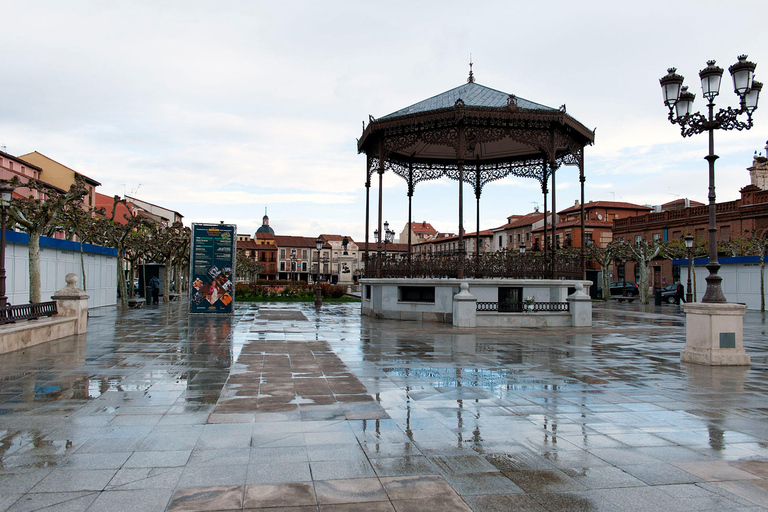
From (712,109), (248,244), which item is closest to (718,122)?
(712,109)

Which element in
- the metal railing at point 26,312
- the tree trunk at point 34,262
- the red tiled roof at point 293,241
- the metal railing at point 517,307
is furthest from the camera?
the red tiled roof at point 293,241

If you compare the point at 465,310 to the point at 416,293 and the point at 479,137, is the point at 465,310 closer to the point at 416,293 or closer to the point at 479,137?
the point at 416,293

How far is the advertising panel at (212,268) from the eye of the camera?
2008cm

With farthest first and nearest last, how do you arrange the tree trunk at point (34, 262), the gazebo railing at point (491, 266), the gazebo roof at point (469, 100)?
1. the gazebo roof at point (469, 100)
2. the gazebo railing at point (491, 266)
3. the tree trunk at point (34, 262)

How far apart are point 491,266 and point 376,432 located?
13.9 metres

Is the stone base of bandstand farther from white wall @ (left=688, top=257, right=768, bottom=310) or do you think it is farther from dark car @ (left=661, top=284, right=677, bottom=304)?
dark car @ (left=661, top=284, right=677, bottom=304)

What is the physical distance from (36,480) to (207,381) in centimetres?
398

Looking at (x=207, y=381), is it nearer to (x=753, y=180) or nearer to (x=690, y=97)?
(x=690, y=97)

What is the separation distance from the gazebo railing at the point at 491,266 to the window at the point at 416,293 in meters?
0.51

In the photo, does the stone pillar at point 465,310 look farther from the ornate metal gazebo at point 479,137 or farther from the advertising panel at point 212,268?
the advertising panel at point 212,268

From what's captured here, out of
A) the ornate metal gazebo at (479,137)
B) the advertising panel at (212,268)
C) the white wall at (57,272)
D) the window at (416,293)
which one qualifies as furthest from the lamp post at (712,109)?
the white wall at (57,272)

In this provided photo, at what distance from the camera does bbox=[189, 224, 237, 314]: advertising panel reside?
20.1 meters

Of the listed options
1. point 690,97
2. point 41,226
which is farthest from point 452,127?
point 41,226

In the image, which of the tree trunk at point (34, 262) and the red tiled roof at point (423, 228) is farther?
the red tiled roof at point (423, 228)
